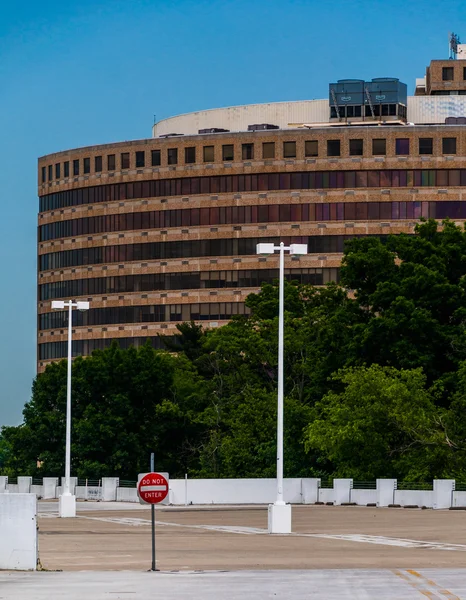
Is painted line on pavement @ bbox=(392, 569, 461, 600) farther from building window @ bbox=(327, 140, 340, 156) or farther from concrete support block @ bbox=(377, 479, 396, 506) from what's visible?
building window @ bbox=(327, 140, 340, 156)

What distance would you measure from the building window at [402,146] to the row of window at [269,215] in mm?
4629

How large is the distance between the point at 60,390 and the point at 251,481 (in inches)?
1090

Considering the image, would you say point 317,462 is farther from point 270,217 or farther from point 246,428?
point 270,217

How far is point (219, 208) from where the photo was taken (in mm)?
128750

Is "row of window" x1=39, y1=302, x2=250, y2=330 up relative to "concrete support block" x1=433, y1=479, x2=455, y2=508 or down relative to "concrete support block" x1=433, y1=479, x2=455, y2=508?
up

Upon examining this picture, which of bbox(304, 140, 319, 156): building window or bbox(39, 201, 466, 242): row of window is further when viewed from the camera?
bbox(304, 140, 319, 156): building window

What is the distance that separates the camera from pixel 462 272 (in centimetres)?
7862

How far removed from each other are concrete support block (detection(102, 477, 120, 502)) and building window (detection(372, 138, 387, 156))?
53661 millimetres

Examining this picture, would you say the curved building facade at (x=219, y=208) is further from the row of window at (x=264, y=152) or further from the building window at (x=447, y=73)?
the building window at (x=447, y=73)

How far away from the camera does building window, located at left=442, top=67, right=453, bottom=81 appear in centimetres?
14350

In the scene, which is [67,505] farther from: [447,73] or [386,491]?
[447,73]

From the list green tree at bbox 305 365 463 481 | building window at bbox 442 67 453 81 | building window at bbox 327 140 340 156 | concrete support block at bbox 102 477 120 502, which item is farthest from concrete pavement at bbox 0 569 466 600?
building window at bbox 442 67 453 81

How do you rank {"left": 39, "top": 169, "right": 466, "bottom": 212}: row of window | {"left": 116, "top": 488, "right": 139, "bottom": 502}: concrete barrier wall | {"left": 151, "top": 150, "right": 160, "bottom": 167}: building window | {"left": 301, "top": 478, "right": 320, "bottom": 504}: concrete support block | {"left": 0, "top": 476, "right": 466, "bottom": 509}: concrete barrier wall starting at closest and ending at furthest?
{"left": 0, "top": 476, "right": 466, "bottom": 509}: concrete barrier wall, {"left": 301, "top": 478, "right": 320, "bottom": 504}: concrete support block, {"left": 116, "top": 488, "right": 139, "bottom": 502}: concrete barrier wall, {"left": 39, "top": 169, "right": 466, "bottom": 212}: row of window, {"left": 151, "top": 150, "right": 160, "bottom": 167}: building window

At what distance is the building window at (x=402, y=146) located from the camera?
4916 inches
